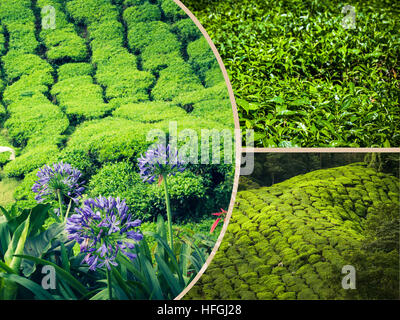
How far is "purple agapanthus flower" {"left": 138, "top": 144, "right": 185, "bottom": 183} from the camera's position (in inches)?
88.3

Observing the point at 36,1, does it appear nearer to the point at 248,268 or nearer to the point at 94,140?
the point at 94,140

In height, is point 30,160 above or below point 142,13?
below

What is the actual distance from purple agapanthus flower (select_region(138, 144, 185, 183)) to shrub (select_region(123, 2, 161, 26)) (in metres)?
0.82

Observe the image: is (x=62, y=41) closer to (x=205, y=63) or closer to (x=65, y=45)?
(x=65, y=45)

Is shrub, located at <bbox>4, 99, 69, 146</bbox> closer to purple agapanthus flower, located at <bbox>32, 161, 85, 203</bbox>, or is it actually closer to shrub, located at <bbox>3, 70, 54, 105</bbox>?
shrub, located at <bbox>3, 70, 54, 105</bbox>

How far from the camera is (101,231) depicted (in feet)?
6.31

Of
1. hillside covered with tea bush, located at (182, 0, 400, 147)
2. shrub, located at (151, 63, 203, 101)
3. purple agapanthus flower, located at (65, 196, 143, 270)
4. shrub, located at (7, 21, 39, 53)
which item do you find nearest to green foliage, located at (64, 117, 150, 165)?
shrub, located at (151, 63, 203, 101)

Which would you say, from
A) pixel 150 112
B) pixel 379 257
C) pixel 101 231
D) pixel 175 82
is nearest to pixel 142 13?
pixel 175 82

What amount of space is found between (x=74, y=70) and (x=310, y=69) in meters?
1.94

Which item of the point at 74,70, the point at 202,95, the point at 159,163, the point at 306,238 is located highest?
the point at 74,70

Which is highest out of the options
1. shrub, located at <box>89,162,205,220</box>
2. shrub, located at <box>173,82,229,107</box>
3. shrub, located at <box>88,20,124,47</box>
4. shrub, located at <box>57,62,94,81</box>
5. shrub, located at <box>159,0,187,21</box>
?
shrub, located at <box>159,0,187,21</box>

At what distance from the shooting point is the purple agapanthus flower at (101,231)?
194 cm
